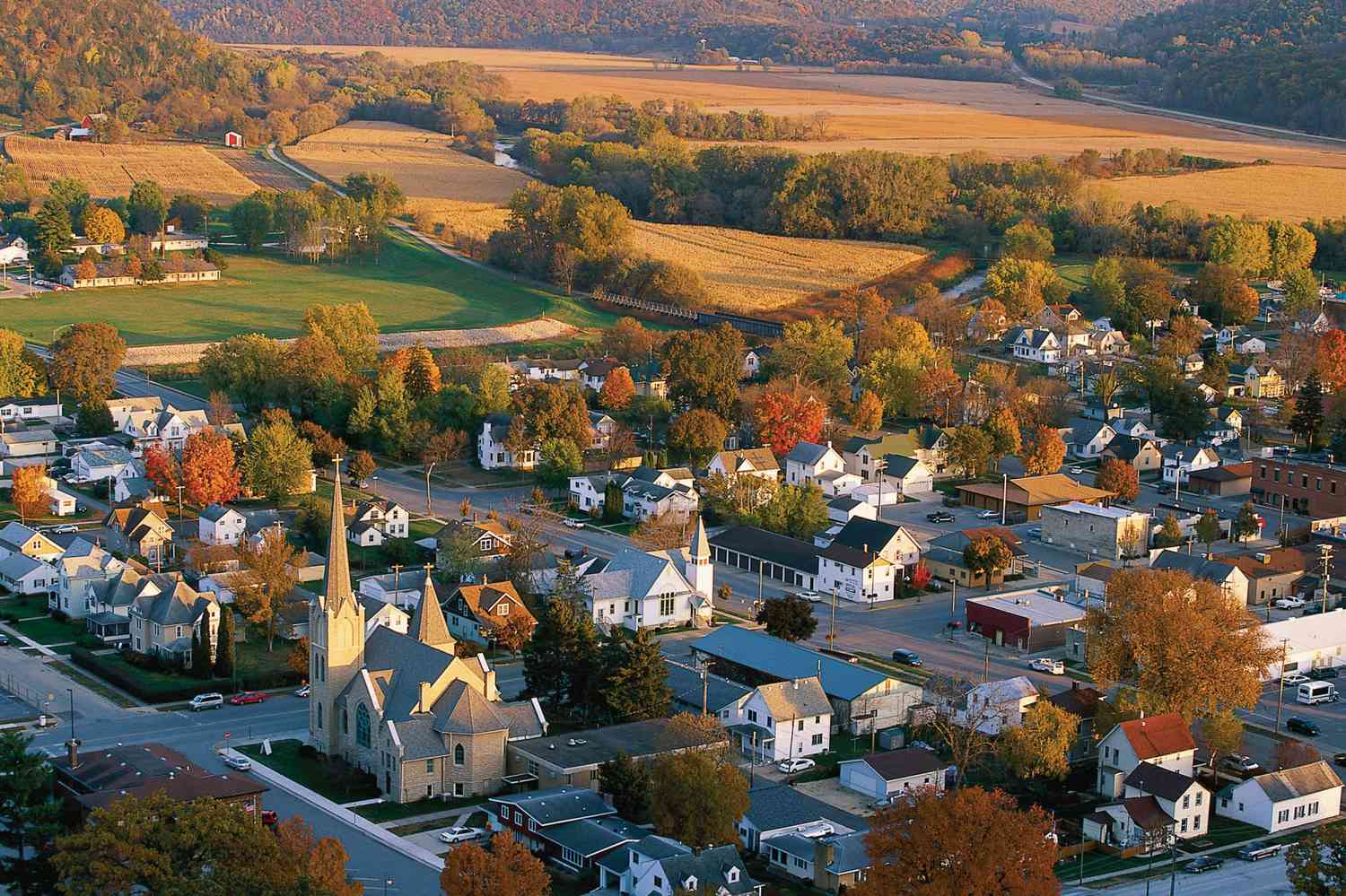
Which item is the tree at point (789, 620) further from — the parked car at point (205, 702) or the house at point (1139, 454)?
the house at point (1139, 454)

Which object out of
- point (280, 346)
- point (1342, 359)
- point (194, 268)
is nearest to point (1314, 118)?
point (1342, 359)

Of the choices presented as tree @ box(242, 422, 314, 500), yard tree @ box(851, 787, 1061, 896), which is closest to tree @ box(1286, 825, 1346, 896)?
yard tree @ box(851, 787, 1061, 896)

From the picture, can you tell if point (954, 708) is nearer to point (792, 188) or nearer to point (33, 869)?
point (33, 869)

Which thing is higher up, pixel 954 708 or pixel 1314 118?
pixel 1314 118

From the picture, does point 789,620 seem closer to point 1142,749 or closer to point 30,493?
point 1142,749

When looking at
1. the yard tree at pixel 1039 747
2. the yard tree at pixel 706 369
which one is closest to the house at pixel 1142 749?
the yard tree at pixel 1039 747
